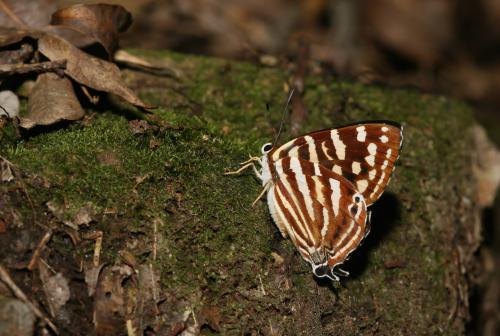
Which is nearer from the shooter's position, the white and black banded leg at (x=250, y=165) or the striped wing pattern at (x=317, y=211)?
the striped wing pattern at (x=317, y=211)

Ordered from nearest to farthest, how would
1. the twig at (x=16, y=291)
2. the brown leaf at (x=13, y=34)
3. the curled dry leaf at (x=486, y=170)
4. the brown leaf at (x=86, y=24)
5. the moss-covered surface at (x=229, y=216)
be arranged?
the twig at (x=16, y=291), the moss-covered surface at (x=229, y=216), the brown leaf at (x=13, y=34), the brown leaf at (x=86, y=24), the curled dry leaf at (x=486, y=170)

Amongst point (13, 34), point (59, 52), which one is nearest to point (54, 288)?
point (59, 52)

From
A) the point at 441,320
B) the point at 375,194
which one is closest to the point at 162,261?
the point at 375,194

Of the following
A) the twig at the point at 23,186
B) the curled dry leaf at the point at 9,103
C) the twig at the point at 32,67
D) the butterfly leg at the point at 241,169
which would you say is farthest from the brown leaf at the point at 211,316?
the twig at the point at 32,67

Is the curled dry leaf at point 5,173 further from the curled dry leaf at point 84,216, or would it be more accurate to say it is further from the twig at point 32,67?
the twig at point 32,67

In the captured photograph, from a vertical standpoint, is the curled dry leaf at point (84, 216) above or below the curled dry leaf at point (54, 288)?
above
